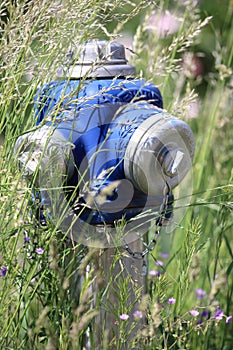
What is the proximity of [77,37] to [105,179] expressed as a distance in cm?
38

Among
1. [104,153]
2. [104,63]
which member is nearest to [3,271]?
[104,153]

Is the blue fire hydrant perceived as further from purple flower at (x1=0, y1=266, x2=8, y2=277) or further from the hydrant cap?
purple flower at (x1=0, y1=266, x2=8, y2=277)

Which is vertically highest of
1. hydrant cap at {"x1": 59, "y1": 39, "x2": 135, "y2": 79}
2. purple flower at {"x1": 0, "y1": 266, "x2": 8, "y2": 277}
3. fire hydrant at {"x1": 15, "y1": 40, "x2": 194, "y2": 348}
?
hydrant cap at {"x1": 59, "y1": 39, "x2": 135, "y2": 79}

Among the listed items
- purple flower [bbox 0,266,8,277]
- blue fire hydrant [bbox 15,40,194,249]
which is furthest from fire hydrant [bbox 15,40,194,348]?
purple flower [bbox 0,266,8,277]

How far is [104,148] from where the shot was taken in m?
1.63

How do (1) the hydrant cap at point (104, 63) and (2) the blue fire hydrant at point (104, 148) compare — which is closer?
(2) the blue fire hydrant at point (104, 148)

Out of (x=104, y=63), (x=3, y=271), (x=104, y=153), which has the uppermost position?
(x=104, y=63)

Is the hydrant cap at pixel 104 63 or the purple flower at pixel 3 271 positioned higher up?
the hydrant cap at pixel 104 63

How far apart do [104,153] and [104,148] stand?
0.05ft

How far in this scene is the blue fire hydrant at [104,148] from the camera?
1.55 meters

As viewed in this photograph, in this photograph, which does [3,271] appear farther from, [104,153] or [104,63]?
[104,63]

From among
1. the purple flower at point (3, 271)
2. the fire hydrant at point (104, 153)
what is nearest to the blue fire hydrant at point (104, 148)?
the fire hydrant at point (104, 153)

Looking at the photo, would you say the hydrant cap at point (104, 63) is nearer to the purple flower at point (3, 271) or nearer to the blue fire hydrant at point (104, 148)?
the blue fire hydrant at point (104, 148)

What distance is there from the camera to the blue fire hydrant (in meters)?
1.55
